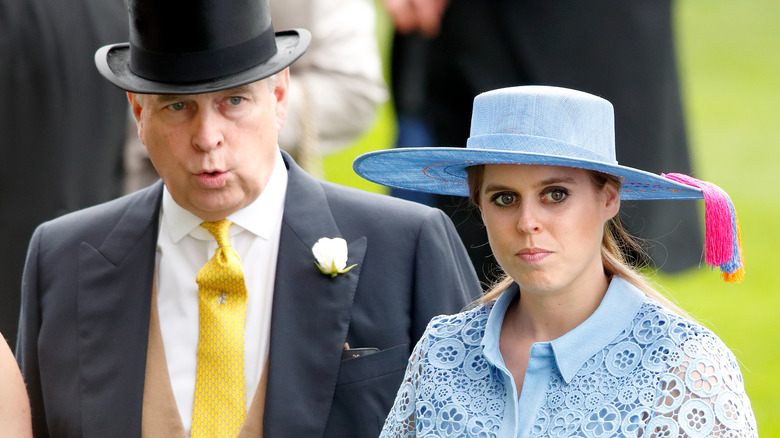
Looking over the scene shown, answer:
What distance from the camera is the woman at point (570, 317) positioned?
127 inches

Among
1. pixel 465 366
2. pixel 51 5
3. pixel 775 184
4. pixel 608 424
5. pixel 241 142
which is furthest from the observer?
pixel 775 184

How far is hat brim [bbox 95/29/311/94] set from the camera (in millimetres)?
3980

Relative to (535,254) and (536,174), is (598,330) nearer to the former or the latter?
(535,254)

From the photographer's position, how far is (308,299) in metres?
4.04

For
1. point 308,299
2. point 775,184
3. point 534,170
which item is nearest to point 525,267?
point 534,170

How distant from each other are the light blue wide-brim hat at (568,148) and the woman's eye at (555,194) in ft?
0.27

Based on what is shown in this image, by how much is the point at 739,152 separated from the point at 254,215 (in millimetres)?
11657

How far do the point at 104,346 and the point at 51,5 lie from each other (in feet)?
5.70

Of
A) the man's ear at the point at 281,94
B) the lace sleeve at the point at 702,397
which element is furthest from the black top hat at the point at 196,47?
the lace sleeve at the point at 702,397

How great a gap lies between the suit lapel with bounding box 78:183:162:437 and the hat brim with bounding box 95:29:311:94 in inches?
15.4

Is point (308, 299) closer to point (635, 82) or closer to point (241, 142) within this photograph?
point (241, 142)

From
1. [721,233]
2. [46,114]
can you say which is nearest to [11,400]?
[46,114]

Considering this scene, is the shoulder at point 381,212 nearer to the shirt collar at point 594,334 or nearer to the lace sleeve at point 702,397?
the shirt collar at point 594,334

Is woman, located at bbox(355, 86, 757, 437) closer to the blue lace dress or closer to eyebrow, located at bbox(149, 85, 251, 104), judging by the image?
the blue lace dress
